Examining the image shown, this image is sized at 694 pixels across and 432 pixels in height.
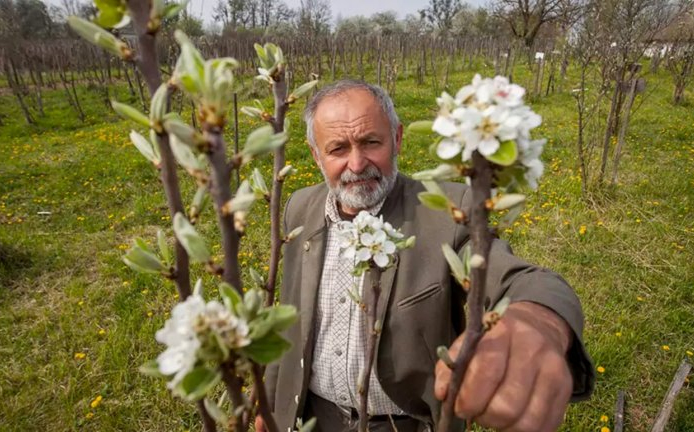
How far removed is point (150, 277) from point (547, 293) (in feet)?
13.3

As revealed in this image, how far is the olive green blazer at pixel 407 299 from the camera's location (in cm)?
192

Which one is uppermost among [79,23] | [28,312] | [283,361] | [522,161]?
[79,23]

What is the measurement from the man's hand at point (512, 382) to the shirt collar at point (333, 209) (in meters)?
1.45

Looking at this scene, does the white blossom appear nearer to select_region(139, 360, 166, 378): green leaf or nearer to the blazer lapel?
select_region(139, 360, 166, 378): green leaf

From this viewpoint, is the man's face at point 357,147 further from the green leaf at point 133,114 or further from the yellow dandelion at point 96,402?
the yellow dandelion at point 96,402

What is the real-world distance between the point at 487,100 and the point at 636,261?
15.4 feet

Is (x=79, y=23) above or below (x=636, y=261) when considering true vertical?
above

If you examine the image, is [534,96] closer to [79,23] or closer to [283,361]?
[283,361]

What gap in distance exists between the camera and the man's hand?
0.67m

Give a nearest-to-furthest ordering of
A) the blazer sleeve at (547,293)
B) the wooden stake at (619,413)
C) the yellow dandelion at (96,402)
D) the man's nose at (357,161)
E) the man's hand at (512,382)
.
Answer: the man's hand at (512,382) < the blazer sleeve at (547,293) < the man's nose at (357,161) < the wooden stake at (619,413) < the yellow dandelion at (96,402)

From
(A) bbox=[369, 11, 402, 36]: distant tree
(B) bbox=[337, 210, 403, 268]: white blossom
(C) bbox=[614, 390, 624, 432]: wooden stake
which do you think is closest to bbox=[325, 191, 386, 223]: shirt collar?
(B) bbox=[337, 210, 403, 268]: white blossom

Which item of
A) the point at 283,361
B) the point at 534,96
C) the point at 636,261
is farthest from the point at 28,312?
the point at 534,96

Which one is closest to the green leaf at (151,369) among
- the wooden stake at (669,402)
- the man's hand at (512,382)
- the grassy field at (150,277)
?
the man's hand at (512,382)

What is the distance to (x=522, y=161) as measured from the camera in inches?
20.2
